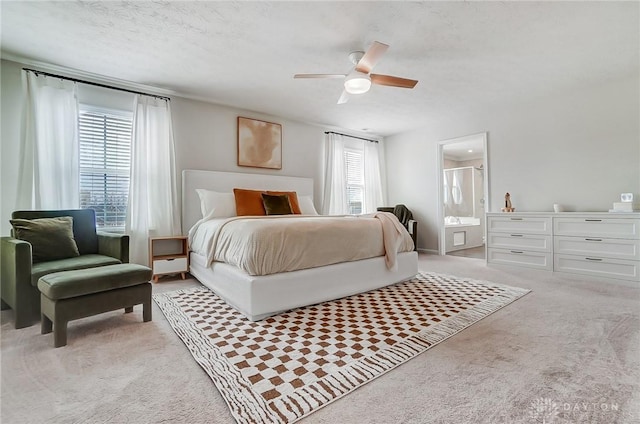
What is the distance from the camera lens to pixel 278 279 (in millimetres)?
2268

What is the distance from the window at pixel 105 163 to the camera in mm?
3389

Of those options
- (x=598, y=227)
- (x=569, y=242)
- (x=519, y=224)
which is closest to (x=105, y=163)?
(x=519, y=224)

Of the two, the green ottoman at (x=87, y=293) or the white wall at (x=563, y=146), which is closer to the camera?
the green ottoman at (x=87, y=293)

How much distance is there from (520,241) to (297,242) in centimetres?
340

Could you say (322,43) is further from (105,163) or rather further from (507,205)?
(507,205)

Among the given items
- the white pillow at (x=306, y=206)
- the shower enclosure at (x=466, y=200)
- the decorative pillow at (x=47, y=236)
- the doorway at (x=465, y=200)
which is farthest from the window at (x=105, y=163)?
the shower enclosure at (x=466, y=200)

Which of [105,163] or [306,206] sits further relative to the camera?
[306,206]

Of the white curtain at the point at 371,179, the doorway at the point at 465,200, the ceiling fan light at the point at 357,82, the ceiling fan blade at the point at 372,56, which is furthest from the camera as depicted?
the doorway at the point at 465,200

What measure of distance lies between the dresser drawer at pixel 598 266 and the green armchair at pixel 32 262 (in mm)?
4952

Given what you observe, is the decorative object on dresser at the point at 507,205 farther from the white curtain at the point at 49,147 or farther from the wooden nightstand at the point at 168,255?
the white curtain at the point at 49,147

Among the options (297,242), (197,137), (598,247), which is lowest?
(598,247)

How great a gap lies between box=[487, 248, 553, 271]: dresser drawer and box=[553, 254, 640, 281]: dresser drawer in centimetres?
10

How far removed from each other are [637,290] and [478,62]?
288 centimetres

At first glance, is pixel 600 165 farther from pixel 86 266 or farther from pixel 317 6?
pixel 86 266
